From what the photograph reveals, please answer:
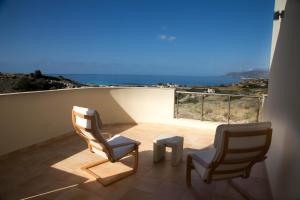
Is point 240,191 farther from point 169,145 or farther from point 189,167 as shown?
point 169,145

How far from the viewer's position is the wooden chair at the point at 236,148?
6.94 ft

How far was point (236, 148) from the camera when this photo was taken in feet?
7.07

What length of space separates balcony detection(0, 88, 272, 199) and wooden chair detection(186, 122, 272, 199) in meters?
0.51

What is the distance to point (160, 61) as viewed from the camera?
2412cm

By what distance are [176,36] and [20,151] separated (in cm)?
1848

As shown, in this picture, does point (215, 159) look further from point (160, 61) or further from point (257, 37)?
point (160, 61)

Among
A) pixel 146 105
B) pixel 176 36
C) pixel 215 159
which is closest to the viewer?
pixel 215 159

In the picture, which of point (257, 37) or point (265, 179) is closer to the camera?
point (265, 179)

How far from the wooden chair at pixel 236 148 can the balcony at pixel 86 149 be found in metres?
0.51

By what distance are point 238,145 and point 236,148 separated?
1.4 inches

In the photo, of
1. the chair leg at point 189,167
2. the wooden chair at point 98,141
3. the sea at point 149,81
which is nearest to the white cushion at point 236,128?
the chair leg at point 189,167

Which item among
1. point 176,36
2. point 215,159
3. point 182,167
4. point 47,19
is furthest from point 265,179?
point 176,36

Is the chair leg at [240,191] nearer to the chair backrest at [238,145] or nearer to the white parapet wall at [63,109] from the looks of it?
the chair backrest at [238,145]

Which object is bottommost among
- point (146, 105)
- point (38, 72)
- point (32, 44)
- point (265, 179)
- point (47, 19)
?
point (265, 179)
